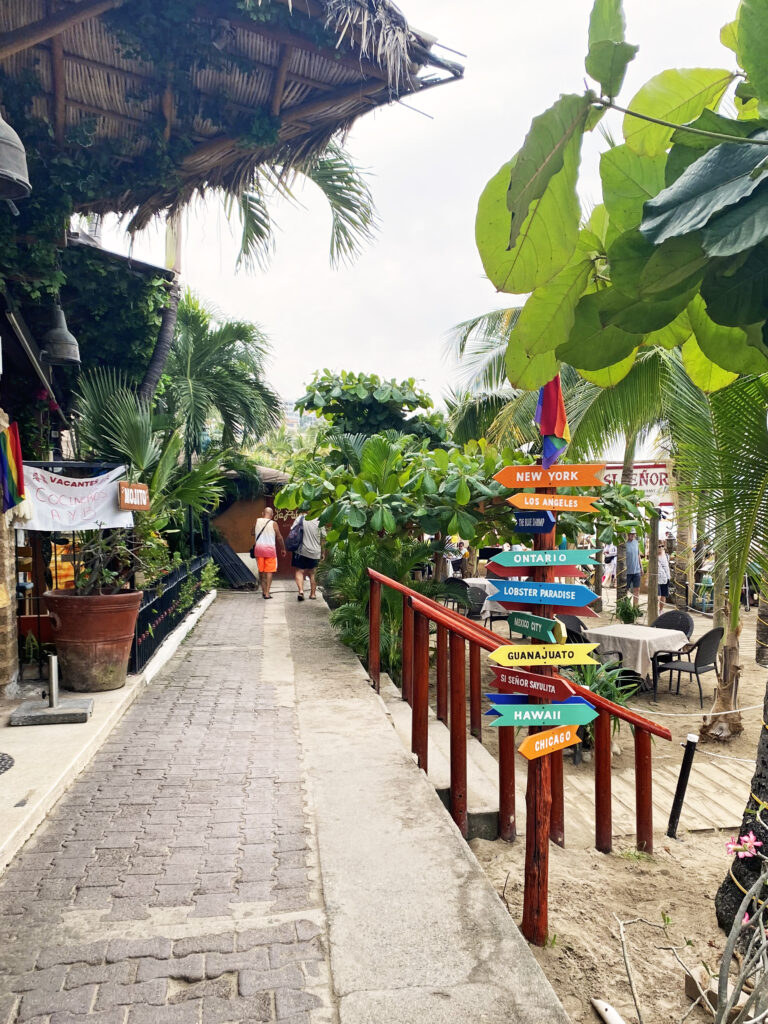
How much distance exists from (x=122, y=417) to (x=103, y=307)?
278 cm

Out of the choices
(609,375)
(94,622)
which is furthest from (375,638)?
(609,375)

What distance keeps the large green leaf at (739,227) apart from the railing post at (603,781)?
3.44 metres

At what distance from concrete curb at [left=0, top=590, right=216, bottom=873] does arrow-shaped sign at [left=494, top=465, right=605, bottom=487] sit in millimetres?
2696

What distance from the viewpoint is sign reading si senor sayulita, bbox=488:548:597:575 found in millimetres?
2795

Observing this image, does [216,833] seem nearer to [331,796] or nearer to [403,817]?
[331,796]

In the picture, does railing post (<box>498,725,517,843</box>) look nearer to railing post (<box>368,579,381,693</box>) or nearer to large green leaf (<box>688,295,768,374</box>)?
railing post (<box>368,579,381,693</box>)

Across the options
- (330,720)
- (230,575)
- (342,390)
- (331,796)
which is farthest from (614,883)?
(230,575)

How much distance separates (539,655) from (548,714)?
239 millimetres

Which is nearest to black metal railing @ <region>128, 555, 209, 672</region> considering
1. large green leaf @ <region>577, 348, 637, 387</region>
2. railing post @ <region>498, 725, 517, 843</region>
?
railing post @ <region>498, 725, 517, 843</region>

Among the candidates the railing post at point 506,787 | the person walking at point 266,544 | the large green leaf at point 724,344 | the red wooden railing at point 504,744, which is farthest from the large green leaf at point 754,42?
the person walking at point 266,544

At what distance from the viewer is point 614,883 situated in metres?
3.72

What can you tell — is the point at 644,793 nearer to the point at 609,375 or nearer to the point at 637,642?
the point at 609,375

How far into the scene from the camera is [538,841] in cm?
293

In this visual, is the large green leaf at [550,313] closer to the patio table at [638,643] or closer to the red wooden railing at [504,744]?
the red wooden railing at [504,744]
